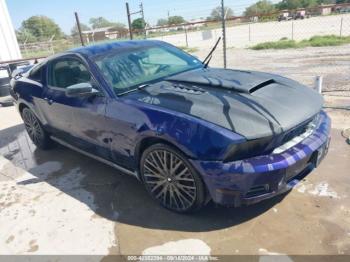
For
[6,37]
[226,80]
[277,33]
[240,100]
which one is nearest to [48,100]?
[226,80]

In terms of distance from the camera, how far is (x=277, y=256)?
2.52 m

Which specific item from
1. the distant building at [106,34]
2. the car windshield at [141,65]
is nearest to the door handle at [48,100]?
the car windshield at [141,65]

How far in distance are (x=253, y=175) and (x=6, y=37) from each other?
547 inches

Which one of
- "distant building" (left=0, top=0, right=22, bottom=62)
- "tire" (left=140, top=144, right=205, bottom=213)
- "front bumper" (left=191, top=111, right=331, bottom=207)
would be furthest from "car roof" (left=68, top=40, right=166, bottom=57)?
"distant building" (left=0, top=0, right=22, bottom=62)

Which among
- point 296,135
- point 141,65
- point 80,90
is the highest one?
point 141,65

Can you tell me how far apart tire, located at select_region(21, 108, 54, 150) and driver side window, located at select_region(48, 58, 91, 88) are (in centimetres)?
87

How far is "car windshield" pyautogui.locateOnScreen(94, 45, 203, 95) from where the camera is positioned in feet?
11.3

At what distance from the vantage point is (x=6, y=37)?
1346 centimetres

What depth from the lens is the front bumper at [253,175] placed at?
2.50m

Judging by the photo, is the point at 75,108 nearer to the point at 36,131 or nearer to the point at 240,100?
the point at 36,131

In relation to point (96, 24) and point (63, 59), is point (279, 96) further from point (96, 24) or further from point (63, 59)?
point (96, 24)

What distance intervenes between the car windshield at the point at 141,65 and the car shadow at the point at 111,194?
1.14 metres

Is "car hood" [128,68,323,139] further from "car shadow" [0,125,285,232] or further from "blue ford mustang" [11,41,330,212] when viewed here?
Answer: "car shadow" [0,125,285,232]

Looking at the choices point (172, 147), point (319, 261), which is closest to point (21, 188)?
point (172, 147)
